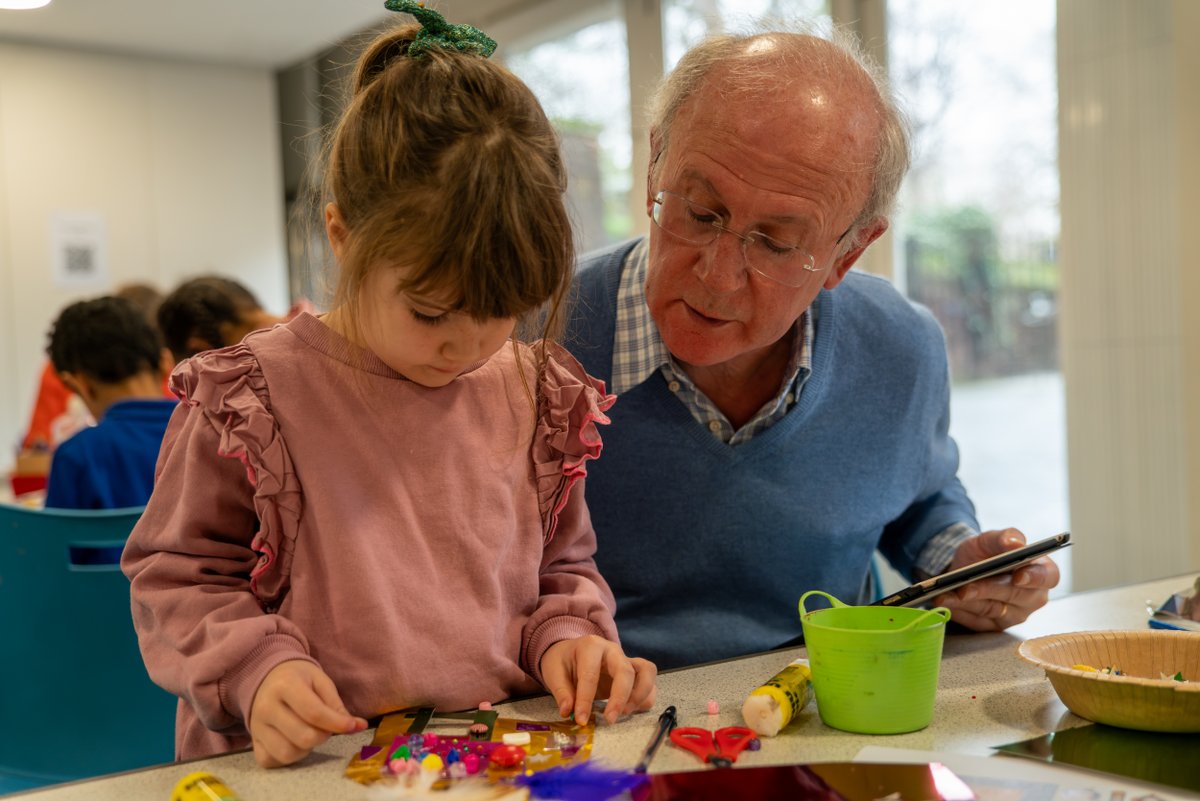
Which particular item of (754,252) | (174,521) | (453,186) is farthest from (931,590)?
(174,521)

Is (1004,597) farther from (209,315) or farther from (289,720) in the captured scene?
(209,315)

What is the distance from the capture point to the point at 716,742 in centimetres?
92

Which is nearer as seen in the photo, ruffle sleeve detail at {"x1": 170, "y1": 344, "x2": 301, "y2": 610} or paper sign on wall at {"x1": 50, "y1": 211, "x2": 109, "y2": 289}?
ruffle sleeve detail at {"x1": 170, "y1": 344, "x2": 301, "y2": 610}

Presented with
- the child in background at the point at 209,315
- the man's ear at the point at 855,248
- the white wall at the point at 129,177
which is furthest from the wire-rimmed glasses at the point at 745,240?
the white wall at the point at 129,177

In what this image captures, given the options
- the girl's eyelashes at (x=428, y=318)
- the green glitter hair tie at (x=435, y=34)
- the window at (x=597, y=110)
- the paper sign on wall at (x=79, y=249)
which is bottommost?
the girl's eyelashes at (x=428, y=318)

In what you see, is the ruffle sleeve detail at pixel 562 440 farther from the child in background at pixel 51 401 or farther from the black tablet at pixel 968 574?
the child in background at pixel 51 401

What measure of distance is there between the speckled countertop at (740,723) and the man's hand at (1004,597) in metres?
0.03

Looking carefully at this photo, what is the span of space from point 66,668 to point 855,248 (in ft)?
4.62

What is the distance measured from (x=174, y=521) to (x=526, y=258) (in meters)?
0.36

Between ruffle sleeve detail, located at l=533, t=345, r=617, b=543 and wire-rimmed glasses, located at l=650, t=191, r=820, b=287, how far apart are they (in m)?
0.28

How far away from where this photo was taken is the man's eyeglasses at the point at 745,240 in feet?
4.32

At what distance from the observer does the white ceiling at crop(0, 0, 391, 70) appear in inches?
206

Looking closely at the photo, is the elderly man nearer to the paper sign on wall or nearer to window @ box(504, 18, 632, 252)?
window @ box(504, 18, 632, 252)

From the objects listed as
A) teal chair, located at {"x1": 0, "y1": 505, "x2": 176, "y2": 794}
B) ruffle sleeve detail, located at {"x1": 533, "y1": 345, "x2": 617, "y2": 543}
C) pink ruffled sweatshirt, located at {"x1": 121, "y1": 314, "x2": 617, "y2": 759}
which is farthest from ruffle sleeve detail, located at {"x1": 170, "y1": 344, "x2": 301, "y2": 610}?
teal chair, located at {"x1": 0, "y1": 505, "x2": 176, "y2": 794}
